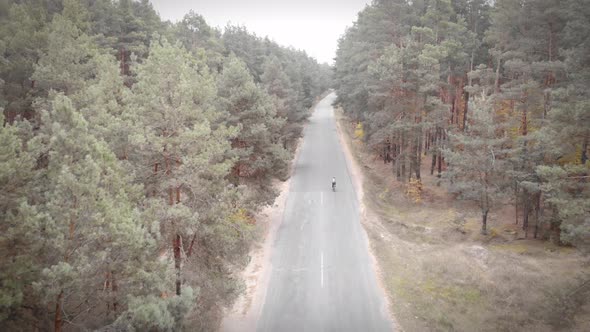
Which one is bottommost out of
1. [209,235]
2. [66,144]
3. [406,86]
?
[209,235]

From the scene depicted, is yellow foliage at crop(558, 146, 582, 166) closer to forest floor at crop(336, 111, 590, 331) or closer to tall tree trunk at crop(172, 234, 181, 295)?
forest floor at crop(336, 111, 590, 331)

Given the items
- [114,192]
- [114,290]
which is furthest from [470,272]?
[114,192]

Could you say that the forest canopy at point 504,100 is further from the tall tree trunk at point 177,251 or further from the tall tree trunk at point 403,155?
the tall tree trunk at point 177,251

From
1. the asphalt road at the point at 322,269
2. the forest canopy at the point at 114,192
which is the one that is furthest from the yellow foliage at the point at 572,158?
the forest canopy at the point at 114,192

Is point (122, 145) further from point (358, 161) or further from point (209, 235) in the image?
point (358, 161)

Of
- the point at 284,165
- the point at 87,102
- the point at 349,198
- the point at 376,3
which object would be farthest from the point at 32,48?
the point at 376,3

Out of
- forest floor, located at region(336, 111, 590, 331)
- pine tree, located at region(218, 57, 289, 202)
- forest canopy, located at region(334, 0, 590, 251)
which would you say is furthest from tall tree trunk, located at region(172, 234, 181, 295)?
forest canopy, located at region(334, 0, 590, 251)

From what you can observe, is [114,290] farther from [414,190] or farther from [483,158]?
[414,190]
